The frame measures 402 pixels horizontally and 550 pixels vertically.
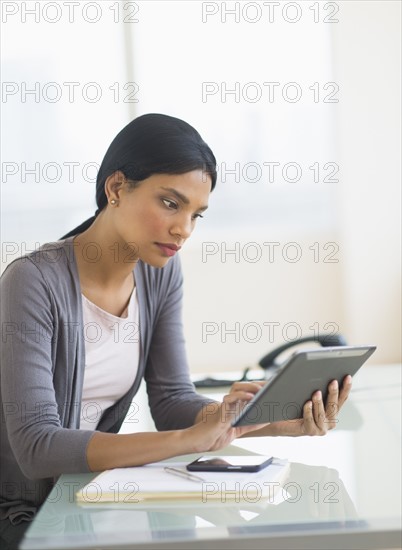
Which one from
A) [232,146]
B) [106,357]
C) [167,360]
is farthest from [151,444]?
[232,146]

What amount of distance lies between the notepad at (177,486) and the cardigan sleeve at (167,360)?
0.57 meters

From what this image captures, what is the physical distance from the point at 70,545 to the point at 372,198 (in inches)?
186

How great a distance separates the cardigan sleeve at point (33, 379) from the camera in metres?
1.63

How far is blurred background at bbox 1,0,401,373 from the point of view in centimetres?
572

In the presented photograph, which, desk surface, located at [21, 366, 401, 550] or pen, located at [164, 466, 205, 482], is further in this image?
pen, located at [164, 466, 205, 482]

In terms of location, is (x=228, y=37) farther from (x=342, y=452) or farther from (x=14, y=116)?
(x=342, y=452)

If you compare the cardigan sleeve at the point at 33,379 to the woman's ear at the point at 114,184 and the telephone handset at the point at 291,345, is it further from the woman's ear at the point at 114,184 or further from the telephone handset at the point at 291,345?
the telephone handset at the point at 291,345

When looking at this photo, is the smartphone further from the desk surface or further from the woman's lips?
the woman's lips

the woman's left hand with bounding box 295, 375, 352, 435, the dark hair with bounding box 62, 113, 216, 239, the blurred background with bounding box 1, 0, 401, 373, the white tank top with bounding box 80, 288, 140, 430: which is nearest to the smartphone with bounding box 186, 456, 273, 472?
the woman's left hand with bounding box 295, 375, 352, 435

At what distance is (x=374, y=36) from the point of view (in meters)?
5.54

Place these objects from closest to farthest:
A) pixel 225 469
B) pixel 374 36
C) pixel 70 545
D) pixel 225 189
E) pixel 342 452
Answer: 1. pixel 70 545
2. pixel 225 469
3. pixel 342 452
4. pixel 374 36
5. pixel 225 189

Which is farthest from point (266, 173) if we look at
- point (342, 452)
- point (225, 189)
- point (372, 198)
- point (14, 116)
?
point (342, 452)

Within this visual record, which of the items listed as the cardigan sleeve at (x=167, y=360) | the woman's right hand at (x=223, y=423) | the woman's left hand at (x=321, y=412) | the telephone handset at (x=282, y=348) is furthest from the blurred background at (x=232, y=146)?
the woman's right hand at (x=223, y=423)

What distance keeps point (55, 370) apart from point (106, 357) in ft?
0.57
